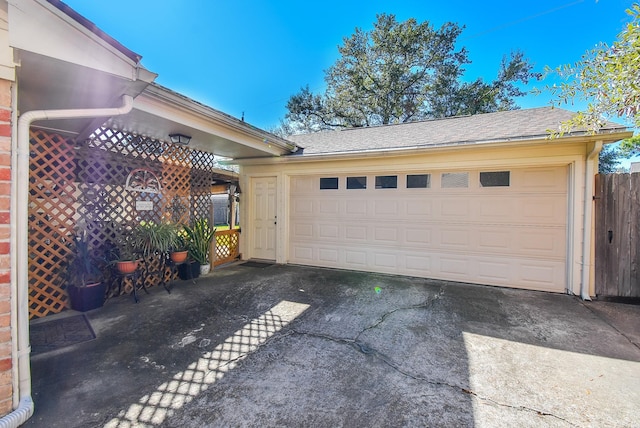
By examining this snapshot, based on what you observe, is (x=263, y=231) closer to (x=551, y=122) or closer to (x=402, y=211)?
(x=402, y=211)

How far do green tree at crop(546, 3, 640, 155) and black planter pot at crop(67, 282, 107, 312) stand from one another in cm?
590

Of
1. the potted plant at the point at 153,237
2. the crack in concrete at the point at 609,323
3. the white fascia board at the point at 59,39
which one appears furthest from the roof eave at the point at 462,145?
the white fascia board at the point at 59,39

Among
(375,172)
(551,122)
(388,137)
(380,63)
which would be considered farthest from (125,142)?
(380,63)

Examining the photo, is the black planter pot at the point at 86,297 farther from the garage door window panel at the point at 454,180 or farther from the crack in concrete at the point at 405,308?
the garage door window panel at the point at 454,180

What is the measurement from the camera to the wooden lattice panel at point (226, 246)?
6613 mm

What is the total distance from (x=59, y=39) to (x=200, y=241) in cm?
408

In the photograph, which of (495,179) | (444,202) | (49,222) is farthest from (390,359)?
(49,222)

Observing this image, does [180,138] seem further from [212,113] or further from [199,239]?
[199,239]

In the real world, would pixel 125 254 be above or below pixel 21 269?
below

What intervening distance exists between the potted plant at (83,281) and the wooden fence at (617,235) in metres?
7.33

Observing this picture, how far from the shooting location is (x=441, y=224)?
538 centimetres

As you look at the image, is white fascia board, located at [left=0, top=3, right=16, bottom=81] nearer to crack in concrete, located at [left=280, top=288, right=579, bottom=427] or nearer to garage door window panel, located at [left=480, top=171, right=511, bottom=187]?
crack in concrete, located at [left=280, top=288, right=579, bottom=427]

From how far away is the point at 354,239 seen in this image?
610 cm

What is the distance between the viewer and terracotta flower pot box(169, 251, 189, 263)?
499cm
